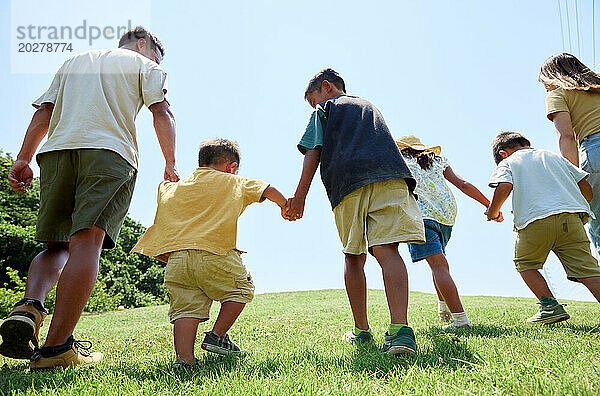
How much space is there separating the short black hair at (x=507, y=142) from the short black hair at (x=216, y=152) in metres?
3.16

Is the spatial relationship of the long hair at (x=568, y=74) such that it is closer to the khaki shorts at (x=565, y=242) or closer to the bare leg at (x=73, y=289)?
the khaki shorts at (x=565, y=242)

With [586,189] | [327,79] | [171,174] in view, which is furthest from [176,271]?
[586,189]

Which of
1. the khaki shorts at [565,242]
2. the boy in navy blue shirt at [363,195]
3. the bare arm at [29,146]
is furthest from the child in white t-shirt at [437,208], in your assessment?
the bare arm at [29,146]

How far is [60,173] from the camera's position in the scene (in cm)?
319

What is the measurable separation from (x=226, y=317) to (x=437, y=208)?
276 cm

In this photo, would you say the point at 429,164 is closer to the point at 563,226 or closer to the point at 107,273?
the point at 563,226

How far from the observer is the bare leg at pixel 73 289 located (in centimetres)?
281

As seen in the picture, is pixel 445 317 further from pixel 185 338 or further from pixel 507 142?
pixel 185 338

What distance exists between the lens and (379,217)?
10.7 ft

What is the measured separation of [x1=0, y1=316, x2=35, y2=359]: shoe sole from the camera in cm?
299

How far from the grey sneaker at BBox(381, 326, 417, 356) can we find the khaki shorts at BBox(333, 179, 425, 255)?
0.65 meters

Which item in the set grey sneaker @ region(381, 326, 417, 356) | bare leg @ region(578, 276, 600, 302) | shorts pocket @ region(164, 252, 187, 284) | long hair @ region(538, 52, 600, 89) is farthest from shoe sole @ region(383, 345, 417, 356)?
long hair @ region(538, 52, 600, 89)

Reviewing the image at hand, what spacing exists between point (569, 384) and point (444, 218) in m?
3.16

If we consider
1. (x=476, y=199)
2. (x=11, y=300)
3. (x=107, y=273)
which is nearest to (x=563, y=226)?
(x=476, y=199)
